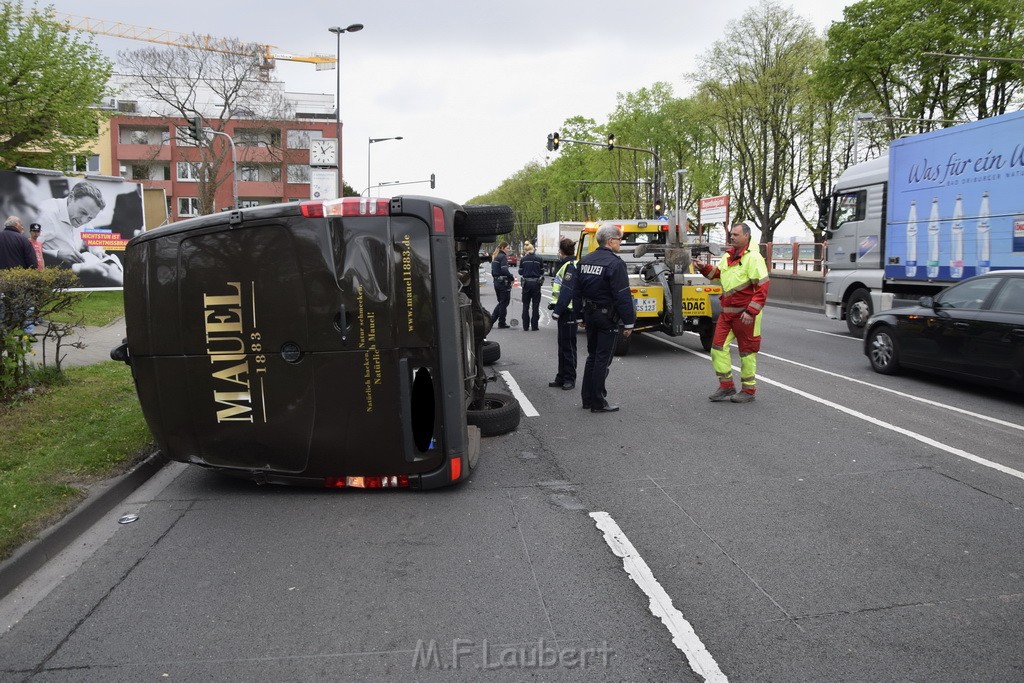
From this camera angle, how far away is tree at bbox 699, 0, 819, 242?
144 feet

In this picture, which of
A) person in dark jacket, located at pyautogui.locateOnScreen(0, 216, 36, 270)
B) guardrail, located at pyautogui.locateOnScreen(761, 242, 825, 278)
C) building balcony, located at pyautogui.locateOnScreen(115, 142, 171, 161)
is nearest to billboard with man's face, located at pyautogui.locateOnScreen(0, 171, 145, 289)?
person in dark jacket, located at pyautogui.locateOnScreen(0, 216, 36, 270)

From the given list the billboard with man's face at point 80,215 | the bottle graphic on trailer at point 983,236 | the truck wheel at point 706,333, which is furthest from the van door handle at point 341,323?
the billboard with man's face at point 80,215

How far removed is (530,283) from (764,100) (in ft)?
111

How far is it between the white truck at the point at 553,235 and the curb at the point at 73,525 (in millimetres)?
39804

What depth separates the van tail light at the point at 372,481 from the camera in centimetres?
547

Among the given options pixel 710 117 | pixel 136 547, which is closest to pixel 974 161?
pixel 136 547

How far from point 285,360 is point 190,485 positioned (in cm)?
160

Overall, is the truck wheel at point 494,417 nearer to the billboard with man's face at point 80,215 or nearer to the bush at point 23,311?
the bush at point 23,311

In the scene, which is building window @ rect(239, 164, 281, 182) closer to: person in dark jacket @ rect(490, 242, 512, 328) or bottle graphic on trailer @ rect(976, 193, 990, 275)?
person in dark jacket @ rect(490, 242, 512, 328)

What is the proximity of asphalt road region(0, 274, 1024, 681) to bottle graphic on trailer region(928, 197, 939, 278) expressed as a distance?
280 inches

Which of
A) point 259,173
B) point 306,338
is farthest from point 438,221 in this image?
point 259,173

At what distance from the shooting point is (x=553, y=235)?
52.0 metres

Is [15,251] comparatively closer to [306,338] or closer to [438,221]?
[306,338]

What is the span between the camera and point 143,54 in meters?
49.1
